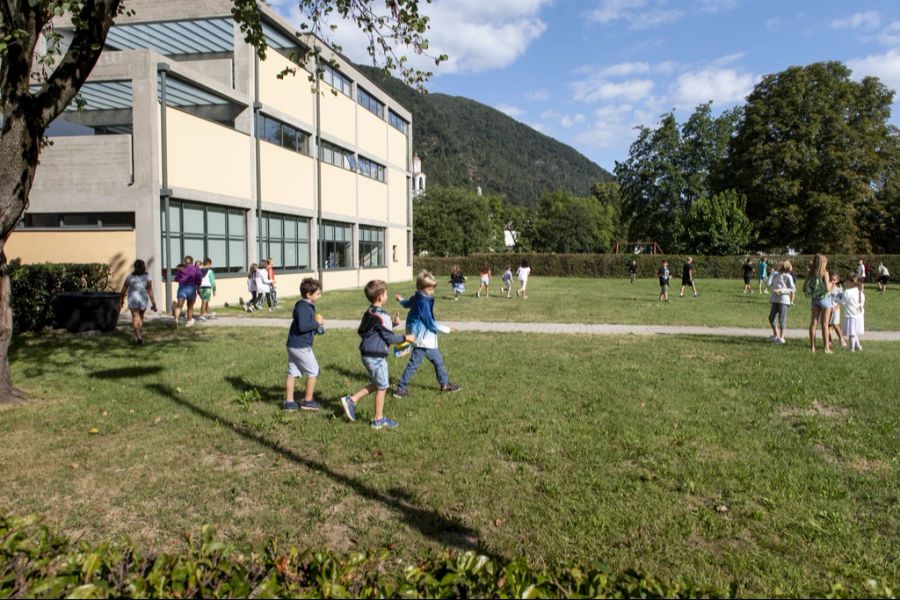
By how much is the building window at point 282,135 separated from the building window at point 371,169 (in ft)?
23.1

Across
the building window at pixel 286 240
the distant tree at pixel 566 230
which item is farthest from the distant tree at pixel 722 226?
the distant tree at pixel 566 230

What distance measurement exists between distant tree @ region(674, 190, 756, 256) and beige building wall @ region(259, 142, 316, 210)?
34.2m

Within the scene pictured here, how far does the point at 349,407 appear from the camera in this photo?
6.42m

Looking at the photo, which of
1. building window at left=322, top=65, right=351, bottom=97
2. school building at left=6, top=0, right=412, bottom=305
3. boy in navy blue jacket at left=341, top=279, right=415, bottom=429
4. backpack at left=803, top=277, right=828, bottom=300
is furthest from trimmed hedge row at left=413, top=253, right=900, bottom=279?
boy in navy blue jacket at left=341, top=279, right=415, bottom=429

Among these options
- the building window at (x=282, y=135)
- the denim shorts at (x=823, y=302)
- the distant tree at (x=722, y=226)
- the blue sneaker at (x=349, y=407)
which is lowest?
the blue sneaker at (x=349, y=407)

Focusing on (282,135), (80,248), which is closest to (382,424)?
(80,248)

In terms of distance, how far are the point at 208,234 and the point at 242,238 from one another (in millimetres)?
2113

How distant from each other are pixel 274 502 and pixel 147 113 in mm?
16534

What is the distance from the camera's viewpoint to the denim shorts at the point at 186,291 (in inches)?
577

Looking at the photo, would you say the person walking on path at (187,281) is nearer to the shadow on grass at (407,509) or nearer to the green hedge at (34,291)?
the green hedge at (34,291)

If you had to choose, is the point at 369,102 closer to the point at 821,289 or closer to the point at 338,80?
the point at 338,80

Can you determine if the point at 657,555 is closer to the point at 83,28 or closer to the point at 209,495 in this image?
the point at 209,495

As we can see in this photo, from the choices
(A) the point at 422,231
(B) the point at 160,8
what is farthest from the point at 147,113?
(A) the point at 422,231

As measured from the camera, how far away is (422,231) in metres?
67.6
